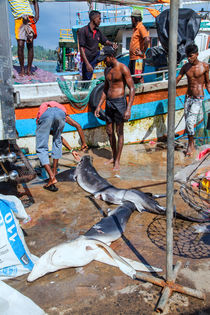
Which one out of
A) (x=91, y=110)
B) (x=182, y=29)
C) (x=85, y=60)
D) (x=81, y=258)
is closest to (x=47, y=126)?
(x=81, y=258)

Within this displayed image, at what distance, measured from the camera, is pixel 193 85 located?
6.21 m

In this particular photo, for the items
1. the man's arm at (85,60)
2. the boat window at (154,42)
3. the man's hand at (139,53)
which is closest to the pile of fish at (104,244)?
the man's arm at (85,60)

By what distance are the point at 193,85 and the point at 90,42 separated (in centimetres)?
279

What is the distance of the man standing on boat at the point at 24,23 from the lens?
19.0ft

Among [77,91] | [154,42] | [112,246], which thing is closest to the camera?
[112,246]

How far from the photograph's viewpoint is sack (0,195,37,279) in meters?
2.34

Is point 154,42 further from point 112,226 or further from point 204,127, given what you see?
point 112,226

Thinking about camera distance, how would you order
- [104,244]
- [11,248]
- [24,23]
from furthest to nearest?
[24,23] < [104,244] < [11,248]

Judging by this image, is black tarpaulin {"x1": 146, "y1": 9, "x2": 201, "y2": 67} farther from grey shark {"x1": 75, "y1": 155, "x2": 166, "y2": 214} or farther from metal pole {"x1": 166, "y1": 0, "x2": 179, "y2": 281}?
metal pole {"x1": 166, "y1": 0, "x2": 179, "y2": 281}

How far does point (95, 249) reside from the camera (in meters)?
2.56

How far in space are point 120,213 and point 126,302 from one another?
1.30 m

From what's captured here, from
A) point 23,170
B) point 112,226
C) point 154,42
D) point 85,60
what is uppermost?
point 154,42

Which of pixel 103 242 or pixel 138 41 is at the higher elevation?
pixel 138 41

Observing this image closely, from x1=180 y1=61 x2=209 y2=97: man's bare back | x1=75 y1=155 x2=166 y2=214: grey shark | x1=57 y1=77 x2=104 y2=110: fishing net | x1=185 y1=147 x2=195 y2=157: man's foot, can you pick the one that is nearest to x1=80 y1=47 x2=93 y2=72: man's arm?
x1=57 y1=77 x2=104 y2=110: fishing net
